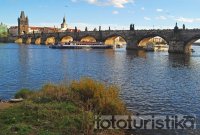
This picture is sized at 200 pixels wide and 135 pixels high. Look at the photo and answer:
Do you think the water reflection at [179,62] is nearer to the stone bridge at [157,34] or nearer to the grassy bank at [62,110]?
the stone bridge at [157,34]

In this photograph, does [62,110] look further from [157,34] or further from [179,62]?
[157,34]

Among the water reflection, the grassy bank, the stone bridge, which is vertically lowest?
the water reflection

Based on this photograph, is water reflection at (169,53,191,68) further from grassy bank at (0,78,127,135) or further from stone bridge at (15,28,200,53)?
grassy bank at (0,78,127,135)

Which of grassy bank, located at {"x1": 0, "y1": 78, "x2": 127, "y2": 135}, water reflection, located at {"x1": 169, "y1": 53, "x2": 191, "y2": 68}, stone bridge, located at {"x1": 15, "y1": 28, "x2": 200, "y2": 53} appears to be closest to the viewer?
grassy bank, located at {"x1": 0, "y1": 78, "x2": 127, "y2": 135}

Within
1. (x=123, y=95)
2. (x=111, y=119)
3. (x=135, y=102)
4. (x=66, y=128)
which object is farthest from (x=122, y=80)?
(x=66, y=128)

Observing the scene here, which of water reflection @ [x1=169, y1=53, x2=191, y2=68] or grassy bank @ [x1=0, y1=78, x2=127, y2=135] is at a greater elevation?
grassy bank @ [x1=0, y1=78, x2=127, y2=135]

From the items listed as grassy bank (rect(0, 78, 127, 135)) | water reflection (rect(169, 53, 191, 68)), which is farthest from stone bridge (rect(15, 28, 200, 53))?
grassy bank (rect(0, 78, 127, 135))

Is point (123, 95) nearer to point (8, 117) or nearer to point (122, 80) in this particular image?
point (122, 80)

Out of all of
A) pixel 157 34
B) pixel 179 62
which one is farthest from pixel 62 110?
pixel 157 34

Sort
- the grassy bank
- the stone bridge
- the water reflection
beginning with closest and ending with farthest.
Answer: the grassy bank, the water reflection, the stone bridge

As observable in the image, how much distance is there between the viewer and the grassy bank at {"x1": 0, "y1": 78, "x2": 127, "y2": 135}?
15.5 m

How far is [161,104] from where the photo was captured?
2780 centimetres

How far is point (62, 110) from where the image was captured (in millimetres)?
17953

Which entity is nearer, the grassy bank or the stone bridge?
the grassy bank
